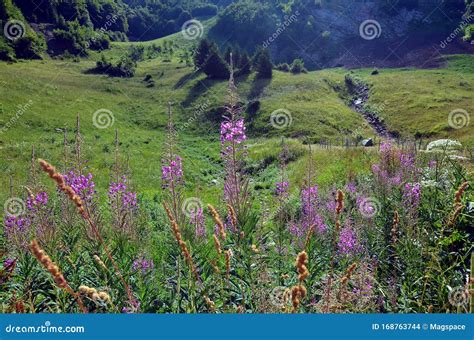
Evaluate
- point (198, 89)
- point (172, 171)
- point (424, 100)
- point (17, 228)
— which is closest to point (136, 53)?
point (198, 89)

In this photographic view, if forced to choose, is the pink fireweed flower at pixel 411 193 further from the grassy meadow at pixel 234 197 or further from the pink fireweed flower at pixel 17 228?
the pink fireweed flower at pixel 17 228

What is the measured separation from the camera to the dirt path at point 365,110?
51.7 metres

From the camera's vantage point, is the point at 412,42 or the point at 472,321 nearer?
the point at 472,321

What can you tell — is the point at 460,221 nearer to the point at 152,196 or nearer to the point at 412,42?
the point at 152,196

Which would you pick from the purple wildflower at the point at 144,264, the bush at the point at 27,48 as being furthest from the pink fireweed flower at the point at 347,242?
the bush at the point at 27,48

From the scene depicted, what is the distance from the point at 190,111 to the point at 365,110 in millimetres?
25540

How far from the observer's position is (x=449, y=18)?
128 metres

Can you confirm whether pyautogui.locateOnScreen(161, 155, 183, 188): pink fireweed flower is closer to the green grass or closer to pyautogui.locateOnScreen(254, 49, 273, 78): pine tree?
the green grass

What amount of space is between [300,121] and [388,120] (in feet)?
45.6

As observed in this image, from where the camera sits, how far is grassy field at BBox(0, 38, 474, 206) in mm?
28609

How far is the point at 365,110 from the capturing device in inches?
2299

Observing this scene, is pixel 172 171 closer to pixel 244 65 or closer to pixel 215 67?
pixel 215 67

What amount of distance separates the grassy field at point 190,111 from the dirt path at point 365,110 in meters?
1.24

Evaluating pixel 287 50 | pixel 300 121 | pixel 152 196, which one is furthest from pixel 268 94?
pixel 287 50
